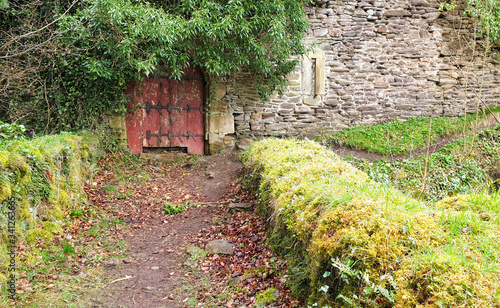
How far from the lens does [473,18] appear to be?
31.9 feet

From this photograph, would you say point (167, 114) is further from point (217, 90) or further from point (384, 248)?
point (384, 248)

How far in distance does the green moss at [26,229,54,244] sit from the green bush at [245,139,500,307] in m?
2.31

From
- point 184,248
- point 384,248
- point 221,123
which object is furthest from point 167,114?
point 384,248

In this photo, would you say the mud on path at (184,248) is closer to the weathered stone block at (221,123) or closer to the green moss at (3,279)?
the green moss at (3,279)

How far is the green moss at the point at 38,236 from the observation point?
3.46m

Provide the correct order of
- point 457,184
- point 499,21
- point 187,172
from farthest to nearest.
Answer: point 499,21, point 187,172, point 457,184

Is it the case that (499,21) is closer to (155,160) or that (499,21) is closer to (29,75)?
(155,160)

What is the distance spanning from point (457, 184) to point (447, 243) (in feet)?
17.6

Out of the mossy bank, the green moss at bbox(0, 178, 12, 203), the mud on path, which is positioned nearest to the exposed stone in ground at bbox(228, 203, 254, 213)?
the mud on path

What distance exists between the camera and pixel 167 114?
7.99 m

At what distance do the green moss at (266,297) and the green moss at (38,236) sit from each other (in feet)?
7.09

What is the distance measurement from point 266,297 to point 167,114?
582 centimetres

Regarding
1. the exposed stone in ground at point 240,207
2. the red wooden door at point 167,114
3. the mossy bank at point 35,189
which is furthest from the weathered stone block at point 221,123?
the mossy bank at point 35,189

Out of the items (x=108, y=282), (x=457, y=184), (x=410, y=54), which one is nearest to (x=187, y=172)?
(x=108, y=282)
